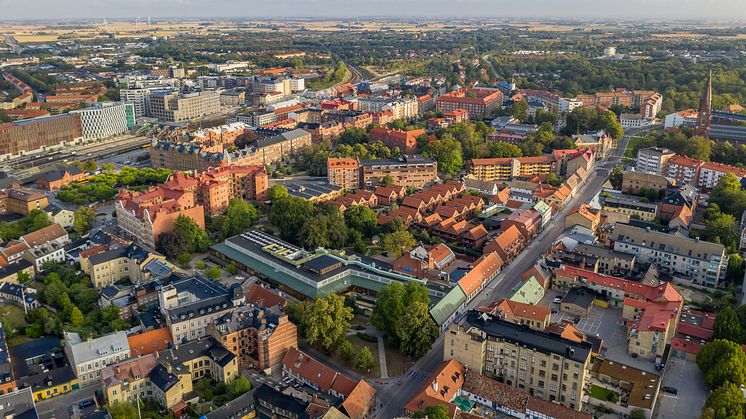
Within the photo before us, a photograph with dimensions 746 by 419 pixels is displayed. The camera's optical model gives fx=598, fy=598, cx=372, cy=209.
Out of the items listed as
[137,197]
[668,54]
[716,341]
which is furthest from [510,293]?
[668,54]

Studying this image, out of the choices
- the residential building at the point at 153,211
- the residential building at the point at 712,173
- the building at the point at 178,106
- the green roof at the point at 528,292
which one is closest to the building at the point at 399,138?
the residential building at the point at 153,211

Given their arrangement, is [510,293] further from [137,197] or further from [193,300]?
[137,197]

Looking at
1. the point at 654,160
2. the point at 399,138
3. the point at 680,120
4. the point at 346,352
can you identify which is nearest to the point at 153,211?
the point at 346,352

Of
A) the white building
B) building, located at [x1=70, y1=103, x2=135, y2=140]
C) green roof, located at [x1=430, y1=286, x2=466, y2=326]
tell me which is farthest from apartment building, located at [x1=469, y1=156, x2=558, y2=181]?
building, located at [x1=70, y1=103, x2=135, y2=140]

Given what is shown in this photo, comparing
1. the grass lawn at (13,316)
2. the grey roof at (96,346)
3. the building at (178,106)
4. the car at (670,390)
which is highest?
the building at (178,106)

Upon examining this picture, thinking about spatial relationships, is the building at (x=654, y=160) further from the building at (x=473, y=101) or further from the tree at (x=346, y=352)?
the tree at (x=346, y=352)

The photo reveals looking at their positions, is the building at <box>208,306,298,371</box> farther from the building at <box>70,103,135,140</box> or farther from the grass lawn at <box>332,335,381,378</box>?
the building at <box>70,103,135,140</box>
